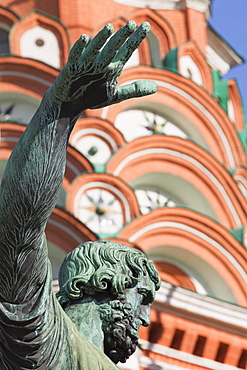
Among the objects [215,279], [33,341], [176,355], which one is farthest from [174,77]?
[33,341]

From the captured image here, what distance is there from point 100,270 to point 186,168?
1007cm

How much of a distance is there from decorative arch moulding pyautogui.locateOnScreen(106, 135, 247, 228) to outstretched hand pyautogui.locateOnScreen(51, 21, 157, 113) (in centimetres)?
960

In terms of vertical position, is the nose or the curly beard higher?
the nose

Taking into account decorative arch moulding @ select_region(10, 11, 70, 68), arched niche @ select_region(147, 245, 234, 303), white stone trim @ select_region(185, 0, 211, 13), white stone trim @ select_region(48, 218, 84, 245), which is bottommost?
white stone trim @ select_region(48, 218, 84, 245)

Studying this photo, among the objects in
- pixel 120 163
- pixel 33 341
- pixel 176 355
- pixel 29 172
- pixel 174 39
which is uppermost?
pixel 174 39

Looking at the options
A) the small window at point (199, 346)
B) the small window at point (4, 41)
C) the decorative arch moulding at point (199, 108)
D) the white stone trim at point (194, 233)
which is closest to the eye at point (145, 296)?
the small window at point (199, 346)

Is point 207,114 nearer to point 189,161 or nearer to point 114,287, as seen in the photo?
point 189,161

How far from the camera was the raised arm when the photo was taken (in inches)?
93.0

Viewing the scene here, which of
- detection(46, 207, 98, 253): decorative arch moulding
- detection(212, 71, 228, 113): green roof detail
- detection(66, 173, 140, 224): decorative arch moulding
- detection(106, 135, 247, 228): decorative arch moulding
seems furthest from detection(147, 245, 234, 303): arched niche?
detection(212, 71, 228, 113): green roof detail

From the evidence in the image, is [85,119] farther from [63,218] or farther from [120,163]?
Answer: [63,218]

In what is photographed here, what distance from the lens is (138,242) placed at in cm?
1173

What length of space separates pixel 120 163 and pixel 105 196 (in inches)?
21.7

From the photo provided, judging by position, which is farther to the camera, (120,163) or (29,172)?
(120,163)

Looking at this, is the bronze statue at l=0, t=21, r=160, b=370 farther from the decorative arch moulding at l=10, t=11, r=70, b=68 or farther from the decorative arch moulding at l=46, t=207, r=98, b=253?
the decorative arch moulding at l=10, t=11, r=70, b=68
